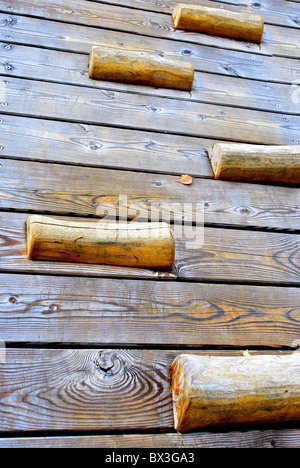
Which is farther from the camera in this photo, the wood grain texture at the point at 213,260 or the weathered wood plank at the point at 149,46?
the weathered wood plank at the point at 149,46

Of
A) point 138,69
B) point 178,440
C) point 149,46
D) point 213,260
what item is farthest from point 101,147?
point 178,440

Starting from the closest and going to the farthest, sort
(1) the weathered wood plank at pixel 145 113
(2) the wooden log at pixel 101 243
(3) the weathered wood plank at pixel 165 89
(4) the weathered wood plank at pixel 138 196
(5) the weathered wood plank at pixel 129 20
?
1. (2) the wooden log at pixel 101 243
2. (4) the weathered wood plank at pixel 138 196
3. (1) the weathered wood plank at pixel 145 113
4. (3) the weathered wood plank at pixel 165 89
5. (5) the weathered wood plank at pixel 129 20

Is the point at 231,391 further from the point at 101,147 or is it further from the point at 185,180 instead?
the point at 101,147

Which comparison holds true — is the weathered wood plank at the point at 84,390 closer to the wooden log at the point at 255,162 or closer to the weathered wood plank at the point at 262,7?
the wooden log at the point at 255,162

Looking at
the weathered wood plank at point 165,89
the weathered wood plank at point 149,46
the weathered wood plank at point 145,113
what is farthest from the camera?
the weathered wood plank at point 149,46

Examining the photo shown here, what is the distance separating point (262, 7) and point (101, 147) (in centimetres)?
148

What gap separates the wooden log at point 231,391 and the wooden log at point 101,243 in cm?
32

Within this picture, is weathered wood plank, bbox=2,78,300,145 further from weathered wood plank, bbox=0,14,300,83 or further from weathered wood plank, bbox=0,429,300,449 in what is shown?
weathered wood plank, bbox=0,429,300,449

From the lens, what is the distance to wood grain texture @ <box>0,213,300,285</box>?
1.24 m

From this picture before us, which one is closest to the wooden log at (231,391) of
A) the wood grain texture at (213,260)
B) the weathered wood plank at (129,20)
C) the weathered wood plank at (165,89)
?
the wood grain texture at (213,260)

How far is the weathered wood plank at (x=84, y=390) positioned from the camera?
0.98 metres

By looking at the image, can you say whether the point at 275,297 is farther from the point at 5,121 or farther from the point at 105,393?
the point at 5,121

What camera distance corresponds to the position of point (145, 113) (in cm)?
177

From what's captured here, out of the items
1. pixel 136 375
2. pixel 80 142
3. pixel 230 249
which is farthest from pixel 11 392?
pixel 80 142
